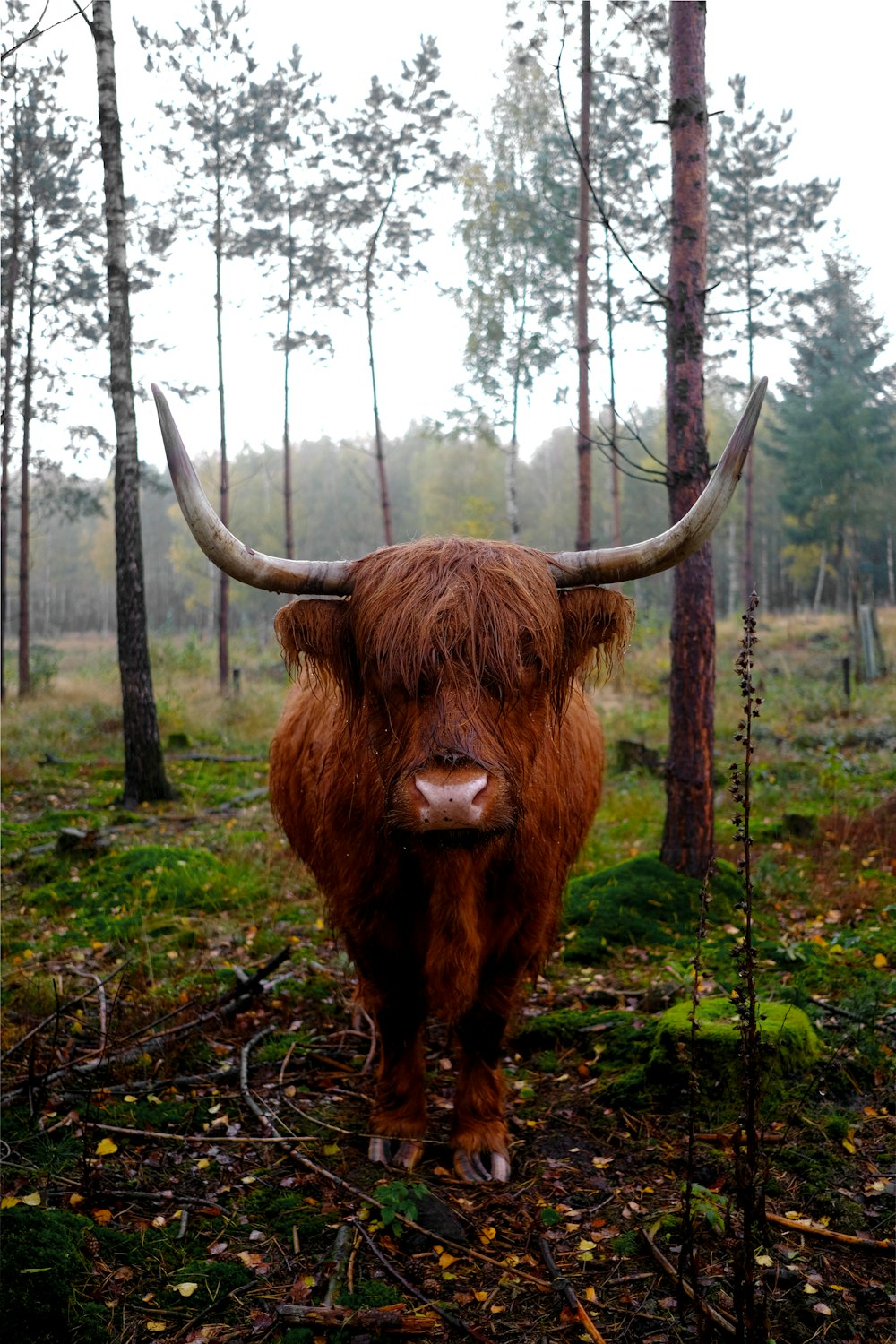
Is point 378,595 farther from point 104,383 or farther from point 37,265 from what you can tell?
point 37,265

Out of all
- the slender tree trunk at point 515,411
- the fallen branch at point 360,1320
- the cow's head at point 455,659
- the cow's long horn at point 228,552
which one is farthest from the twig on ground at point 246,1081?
the slender tree trunk at point 515,411

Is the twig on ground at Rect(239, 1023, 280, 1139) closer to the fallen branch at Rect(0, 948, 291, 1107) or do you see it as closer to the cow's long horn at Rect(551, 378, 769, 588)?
the fallen branch at Rect(0, 948, 291, 1107)

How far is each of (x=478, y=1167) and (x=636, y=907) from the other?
2.42 m

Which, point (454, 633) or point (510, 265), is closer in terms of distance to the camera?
point (454, 633)

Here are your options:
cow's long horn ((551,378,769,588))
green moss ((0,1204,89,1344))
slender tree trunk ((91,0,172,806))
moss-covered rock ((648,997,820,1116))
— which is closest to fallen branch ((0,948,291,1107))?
green moss ((0,1204,89,1344))

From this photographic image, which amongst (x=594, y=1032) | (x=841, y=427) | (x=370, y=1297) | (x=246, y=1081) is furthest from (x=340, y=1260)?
(x=841, y=427)

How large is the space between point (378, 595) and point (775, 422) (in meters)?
44.7

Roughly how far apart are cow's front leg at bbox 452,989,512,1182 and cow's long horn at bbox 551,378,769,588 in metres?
1.66

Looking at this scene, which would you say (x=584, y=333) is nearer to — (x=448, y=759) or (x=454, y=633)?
(x=454, y=633)

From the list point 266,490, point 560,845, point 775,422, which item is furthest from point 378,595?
point 266,490

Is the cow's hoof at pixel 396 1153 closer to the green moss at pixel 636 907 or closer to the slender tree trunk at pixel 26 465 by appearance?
the green moss at pixel 636 907

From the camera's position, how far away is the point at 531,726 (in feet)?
9.20

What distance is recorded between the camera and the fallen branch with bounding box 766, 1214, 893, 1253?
8.21 ft

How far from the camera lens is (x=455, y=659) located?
262 cm
